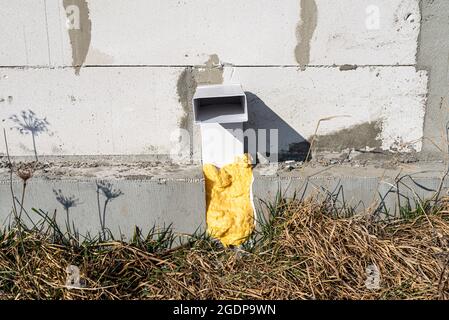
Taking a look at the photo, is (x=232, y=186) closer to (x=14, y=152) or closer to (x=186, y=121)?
(x=186, y=121)

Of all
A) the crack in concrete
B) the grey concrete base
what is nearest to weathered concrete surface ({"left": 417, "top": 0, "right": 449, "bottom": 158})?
the grey concrete base

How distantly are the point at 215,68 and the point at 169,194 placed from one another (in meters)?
0.92

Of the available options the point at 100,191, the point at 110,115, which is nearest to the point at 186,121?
the point at 110,115

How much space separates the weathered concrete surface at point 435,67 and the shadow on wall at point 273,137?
2.86 feet

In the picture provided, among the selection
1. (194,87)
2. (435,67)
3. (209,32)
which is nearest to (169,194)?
(194,87)

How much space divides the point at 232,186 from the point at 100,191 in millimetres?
860

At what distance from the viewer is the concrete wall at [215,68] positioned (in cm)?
314

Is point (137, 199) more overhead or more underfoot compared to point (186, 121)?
more underfoot

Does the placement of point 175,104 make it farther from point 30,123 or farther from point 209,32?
point 30,123

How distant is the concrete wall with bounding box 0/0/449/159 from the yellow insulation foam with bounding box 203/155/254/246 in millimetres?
342

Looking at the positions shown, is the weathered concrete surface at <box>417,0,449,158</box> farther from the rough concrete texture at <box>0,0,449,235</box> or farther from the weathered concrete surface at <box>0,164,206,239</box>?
the weathered concrete surface at <box>0,164,206,239</box>

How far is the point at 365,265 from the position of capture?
9.22ft

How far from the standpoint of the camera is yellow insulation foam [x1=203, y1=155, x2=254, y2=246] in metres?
3.07

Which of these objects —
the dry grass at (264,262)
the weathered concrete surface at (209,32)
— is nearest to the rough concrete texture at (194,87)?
the weathered concrete surface at (209,32)
